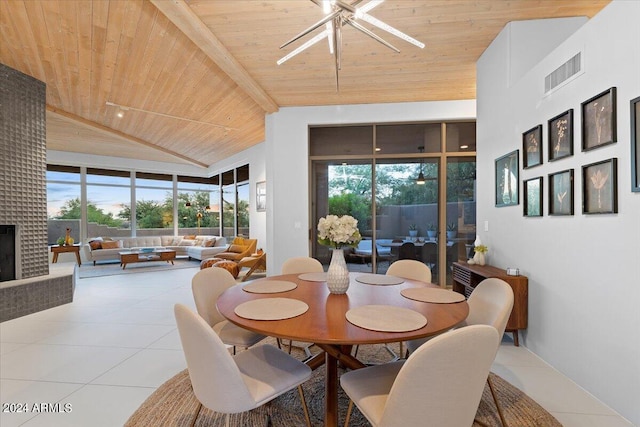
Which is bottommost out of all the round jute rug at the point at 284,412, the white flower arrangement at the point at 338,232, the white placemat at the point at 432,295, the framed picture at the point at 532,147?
the round jute rug at the point at 284,412

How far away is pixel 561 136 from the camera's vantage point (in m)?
2.32

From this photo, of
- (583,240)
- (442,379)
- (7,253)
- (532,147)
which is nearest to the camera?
(442,379)

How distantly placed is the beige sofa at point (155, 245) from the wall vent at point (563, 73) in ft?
26.3

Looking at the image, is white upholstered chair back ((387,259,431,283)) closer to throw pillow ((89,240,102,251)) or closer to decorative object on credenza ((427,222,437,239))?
decorative object on credenza ((427,222,437,239))

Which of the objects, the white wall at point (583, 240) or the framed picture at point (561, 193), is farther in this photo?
the framed picture at point (561, 193)

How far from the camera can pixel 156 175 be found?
10383 mm

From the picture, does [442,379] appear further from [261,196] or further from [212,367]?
[261,196]

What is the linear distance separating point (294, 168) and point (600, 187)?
152 inches

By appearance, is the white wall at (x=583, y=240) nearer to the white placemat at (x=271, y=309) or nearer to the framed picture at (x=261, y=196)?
the white placemat at (x=271, y=309)

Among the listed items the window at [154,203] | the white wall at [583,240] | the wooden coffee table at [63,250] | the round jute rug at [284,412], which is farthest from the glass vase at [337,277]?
the window at [154,203]

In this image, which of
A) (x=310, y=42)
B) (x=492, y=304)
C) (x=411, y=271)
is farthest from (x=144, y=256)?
(x=492, y=304)

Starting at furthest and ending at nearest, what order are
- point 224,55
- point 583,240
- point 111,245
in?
point 111,245 < point 224,55 < point 583,240

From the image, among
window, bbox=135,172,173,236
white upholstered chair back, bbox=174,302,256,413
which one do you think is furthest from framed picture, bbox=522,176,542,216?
window, bbox=135,172,173,236

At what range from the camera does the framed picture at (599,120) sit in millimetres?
1864
